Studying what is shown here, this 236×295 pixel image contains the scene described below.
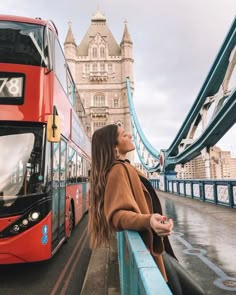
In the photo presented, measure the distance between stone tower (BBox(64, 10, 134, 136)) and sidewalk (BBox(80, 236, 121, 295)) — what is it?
6156 cm

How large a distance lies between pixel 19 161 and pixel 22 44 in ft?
6.50

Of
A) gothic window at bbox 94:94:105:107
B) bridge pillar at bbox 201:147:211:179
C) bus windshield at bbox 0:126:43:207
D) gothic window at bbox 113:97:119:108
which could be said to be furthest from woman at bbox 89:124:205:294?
gothic window at bbox 113:97:119:108

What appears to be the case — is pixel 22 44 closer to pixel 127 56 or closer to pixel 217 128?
pixel 217 128

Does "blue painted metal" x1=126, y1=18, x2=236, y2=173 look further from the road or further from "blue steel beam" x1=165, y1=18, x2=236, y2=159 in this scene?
the road

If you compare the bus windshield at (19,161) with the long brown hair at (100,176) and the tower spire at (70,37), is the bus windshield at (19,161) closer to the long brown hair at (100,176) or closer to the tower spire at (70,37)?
the long brown hair at (100,176)

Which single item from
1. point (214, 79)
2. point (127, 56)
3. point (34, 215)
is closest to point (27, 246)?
point (34, 215)

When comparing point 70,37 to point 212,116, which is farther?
point 70,37

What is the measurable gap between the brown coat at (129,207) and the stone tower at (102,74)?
64.9 metres

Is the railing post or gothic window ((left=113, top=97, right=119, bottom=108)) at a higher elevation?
gothic window ((left=113, top=97, right=119, bottom=108))

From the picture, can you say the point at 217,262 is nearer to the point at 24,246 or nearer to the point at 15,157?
the point at 24,246

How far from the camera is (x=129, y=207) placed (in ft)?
5.50

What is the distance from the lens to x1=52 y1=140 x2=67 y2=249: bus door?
501 cm

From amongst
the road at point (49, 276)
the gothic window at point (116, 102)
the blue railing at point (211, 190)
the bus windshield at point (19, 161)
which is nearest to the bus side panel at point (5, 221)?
the bus windshield at point (19, 161)

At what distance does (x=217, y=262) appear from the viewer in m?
4.83
